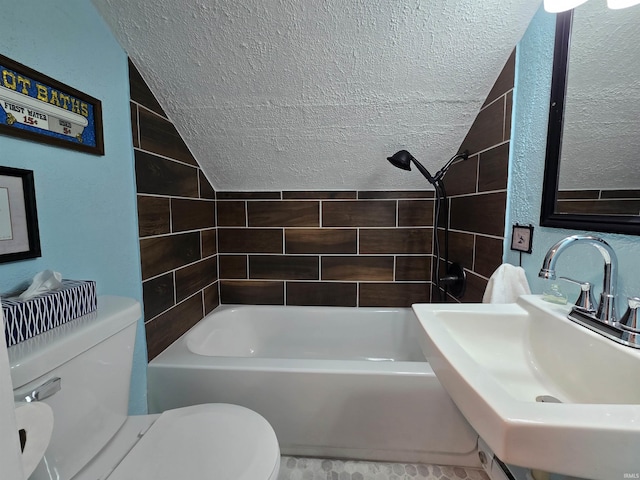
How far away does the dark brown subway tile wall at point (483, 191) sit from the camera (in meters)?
1.21

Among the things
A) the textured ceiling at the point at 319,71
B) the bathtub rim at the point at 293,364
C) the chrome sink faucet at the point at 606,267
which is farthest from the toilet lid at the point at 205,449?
the textured ceiling at the point at 319,71

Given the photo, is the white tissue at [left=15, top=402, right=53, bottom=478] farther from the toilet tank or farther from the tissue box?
the tissue box

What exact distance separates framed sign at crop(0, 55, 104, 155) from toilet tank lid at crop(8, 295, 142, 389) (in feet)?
1.71

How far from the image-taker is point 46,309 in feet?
2.32

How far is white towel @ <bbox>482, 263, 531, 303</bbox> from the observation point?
3.54 ft

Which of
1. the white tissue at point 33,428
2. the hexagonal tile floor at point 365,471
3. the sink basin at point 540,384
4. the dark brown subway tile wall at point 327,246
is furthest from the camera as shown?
the dark brown subway tile wall at point 327,246

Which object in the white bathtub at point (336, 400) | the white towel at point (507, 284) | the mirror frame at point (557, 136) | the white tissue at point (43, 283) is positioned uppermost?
the mirror frame at point (557, 136)

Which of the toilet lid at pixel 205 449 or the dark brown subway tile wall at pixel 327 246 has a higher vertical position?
the dark brown subway tile wall at pixel 327 246

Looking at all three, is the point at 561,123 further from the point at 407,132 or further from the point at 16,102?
the point at 16,102

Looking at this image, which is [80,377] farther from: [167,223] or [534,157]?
[534,157]

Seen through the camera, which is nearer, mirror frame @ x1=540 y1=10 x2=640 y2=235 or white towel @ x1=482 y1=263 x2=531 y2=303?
mirror frame @ x1=540 y1=10 x2=640 y2=235

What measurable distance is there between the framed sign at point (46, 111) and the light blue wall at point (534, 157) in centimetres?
156

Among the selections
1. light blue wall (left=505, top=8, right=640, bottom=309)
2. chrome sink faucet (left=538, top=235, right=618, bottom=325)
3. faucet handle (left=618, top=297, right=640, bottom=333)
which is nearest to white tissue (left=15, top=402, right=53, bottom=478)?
chrome sink faucet (left=538, top=235, right=618, bottom=325)

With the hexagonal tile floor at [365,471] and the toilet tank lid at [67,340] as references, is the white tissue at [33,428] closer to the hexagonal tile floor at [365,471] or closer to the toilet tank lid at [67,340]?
the toilet tank lid at [67,340]
